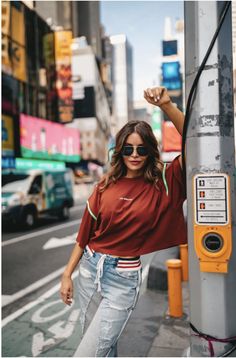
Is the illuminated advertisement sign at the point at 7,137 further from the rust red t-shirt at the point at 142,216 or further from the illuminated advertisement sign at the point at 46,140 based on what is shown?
the rust red t-shirt at the point at 142,216

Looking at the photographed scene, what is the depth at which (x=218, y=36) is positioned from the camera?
169 cm

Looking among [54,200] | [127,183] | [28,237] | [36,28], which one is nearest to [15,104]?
[36,28]

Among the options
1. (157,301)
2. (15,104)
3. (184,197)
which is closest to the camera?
(184,197)

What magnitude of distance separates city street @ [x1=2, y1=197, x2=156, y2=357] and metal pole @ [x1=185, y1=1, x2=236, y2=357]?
2682mm

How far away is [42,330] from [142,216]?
3056 mm

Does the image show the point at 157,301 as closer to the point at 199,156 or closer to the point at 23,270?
the point at 23,270

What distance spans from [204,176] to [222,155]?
4.9 inches

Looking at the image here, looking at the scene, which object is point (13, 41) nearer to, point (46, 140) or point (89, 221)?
point (46, 140)

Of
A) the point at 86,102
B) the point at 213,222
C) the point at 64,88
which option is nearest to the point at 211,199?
the point at 213,222

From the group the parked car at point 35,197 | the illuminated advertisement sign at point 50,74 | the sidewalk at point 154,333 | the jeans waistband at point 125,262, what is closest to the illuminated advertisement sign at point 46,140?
the illuminated advertisement sign at point 50,74

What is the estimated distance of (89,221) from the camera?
250cm

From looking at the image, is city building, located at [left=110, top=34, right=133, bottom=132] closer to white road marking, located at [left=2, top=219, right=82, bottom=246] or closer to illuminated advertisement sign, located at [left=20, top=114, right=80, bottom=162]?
illuminated advertisement sign, located at [left=20, top=114, right=80, bottom=162]

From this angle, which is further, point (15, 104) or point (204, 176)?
point (15, 104)

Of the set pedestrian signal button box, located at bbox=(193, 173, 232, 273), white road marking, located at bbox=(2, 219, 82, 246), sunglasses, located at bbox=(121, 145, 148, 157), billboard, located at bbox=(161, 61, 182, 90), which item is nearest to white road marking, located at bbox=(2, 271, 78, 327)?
sunglasses, located at bbox=(121, 145, 148, 157)
